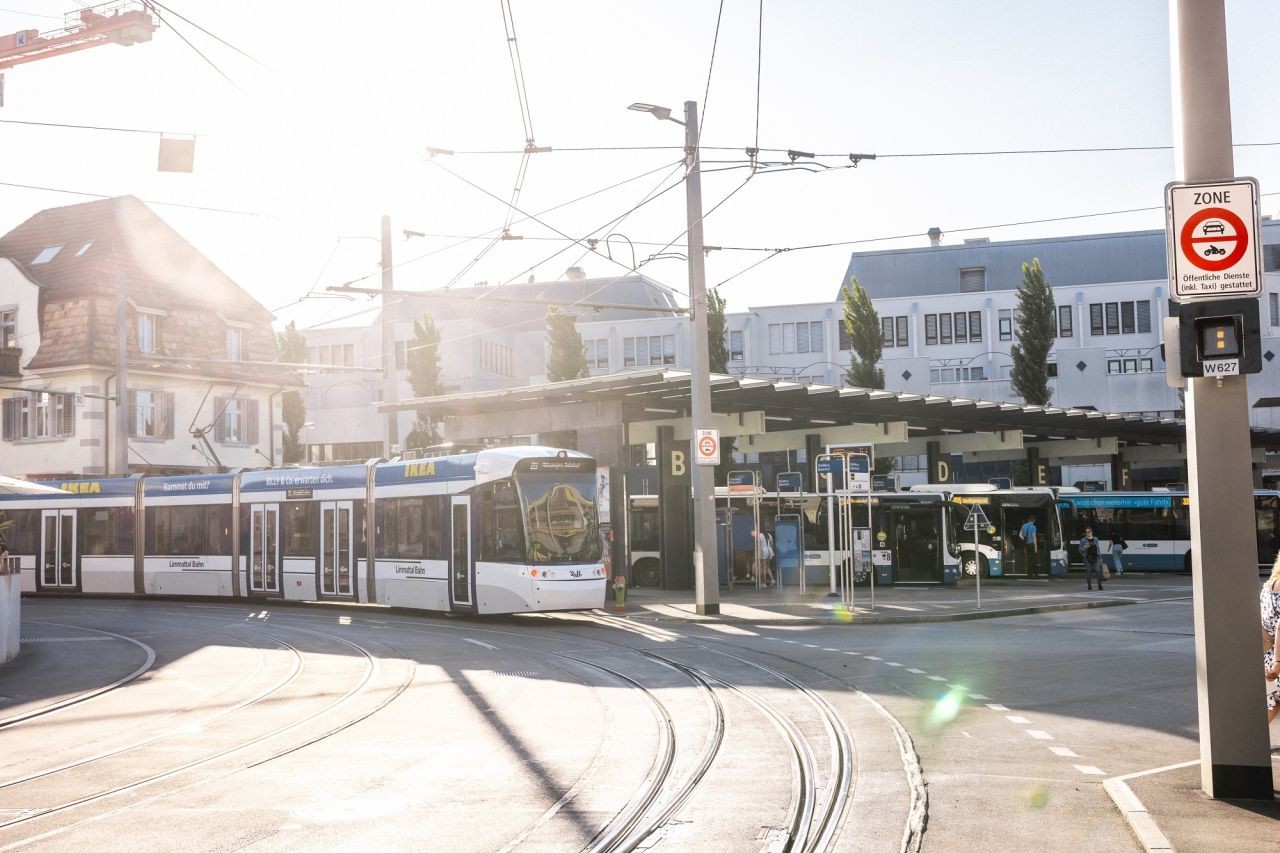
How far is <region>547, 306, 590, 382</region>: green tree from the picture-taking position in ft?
191

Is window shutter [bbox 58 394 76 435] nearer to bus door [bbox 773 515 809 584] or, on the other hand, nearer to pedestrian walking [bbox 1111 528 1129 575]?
bus door [bbox 773 515 809 584]

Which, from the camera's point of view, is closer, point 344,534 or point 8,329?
point 344,534

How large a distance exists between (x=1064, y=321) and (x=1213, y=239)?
70.1 metres

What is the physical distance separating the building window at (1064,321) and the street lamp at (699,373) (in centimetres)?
5481

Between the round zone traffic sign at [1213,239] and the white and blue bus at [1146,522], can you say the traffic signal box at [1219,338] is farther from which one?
the white and blue bus at [1146,522]

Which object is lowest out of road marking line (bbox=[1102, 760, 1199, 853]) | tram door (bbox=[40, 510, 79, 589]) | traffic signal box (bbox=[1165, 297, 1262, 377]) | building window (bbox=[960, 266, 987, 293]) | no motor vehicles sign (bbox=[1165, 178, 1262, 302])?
road marking line (bbox=[1102, 760, 1199, 853])

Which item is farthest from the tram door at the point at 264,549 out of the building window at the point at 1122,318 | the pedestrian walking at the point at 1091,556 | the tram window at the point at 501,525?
the building window at the point at 1122,318

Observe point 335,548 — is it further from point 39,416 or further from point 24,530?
point 39,416

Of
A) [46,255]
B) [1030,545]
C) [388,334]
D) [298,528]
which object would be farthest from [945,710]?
[46,255]

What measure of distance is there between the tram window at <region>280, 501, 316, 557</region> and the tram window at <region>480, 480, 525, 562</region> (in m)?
6.03

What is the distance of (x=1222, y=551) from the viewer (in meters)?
7.88

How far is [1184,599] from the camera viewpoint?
2972cm

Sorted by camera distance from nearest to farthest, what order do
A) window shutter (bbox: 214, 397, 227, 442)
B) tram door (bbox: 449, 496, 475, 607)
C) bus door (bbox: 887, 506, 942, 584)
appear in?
tram door (bbox: 449, 496, 475, 607), bus door (bbox: 887, 506, 942, 584), window shutter (bbox: 214, 397, 227, 442)

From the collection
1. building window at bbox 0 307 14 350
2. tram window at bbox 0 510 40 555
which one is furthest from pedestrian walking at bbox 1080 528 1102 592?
building window at bbox 0 307 14 350
